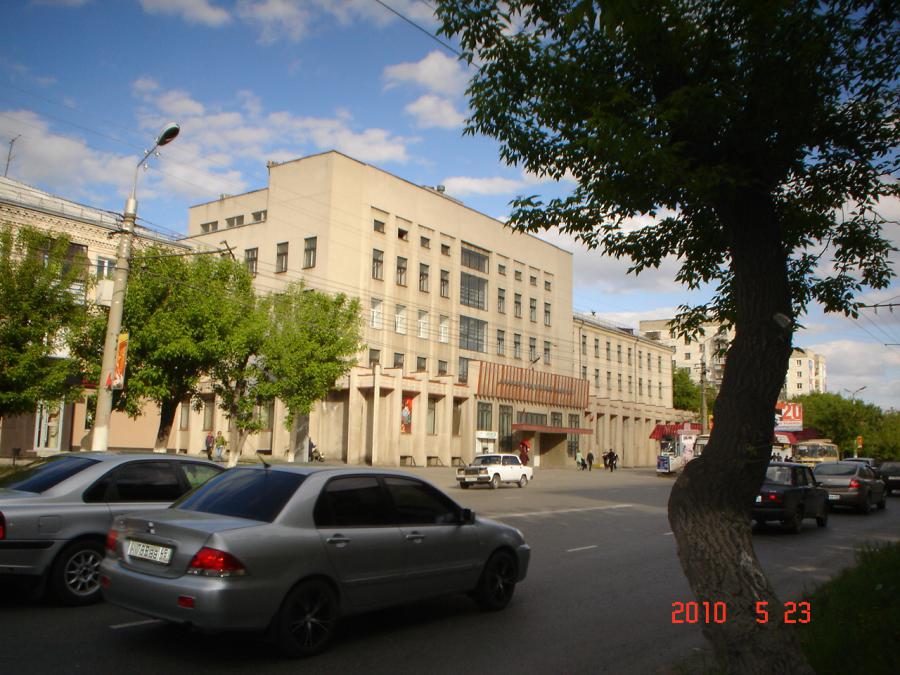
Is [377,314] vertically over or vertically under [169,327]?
over

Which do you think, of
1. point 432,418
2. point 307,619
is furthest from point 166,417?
point 432,418

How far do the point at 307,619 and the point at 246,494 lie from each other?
48.2 inches

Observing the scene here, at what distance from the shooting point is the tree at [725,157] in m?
5.06

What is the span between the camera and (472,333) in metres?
59.7

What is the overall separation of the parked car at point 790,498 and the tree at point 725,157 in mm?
9903

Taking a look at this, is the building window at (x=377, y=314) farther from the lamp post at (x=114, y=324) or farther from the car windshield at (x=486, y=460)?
the lamp post at (x=114, y=324)

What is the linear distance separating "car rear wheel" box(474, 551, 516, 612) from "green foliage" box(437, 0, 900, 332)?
3.49 m

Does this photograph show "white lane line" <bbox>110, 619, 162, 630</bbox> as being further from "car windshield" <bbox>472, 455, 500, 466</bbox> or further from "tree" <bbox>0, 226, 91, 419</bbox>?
"car windshield" <bbox>472, 455, 500, 466</bbox>

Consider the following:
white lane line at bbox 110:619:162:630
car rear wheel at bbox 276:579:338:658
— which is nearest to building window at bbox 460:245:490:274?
white lane line at bbox 110:619:162:630

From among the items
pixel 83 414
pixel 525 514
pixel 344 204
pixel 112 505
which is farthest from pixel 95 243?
pixel 112 505

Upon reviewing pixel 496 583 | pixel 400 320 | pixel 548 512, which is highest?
pixel 400 320

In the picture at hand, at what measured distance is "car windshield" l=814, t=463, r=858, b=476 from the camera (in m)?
23.3

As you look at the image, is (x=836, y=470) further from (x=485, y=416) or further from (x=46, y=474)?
(x=485, y=416)

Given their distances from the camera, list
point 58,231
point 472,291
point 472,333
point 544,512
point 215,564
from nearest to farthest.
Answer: point 215,564
point 544,512
point 58,231
point 472,333
point 472,291
